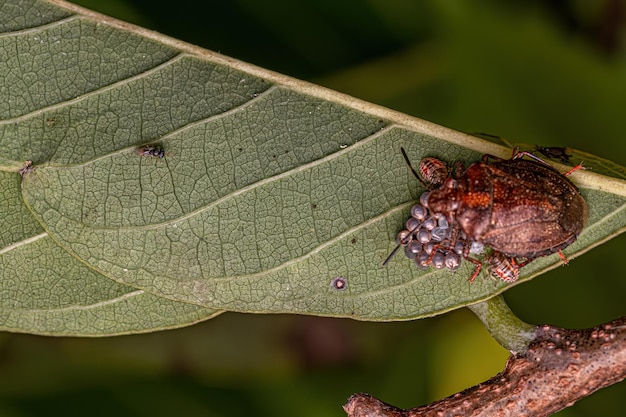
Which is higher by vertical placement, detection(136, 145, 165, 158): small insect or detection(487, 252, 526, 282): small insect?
detection(136, 145, 165, 158): small insect

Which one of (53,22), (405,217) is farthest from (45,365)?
(405,217)

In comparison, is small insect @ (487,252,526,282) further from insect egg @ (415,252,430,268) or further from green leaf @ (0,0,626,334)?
insect egg @ (415,252,430,268)

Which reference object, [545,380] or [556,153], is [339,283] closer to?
[545,380]

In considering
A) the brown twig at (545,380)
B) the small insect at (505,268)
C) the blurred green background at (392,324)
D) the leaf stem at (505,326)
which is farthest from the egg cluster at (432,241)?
the blurred green background at (392,324)

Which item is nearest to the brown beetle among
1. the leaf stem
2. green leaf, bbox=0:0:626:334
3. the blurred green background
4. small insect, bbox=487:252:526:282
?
small insect, bbox=487:252:526:282

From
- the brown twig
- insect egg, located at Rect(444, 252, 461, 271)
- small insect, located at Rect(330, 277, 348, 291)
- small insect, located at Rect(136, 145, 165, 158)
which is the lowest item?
the brown twig

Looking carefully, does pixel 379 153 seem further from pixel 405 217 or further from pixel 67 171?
pixel 67 171

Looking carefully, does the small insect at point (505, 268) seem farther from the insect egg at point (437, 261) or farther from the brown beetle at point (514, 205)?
the insect egg at point (437, 261)
